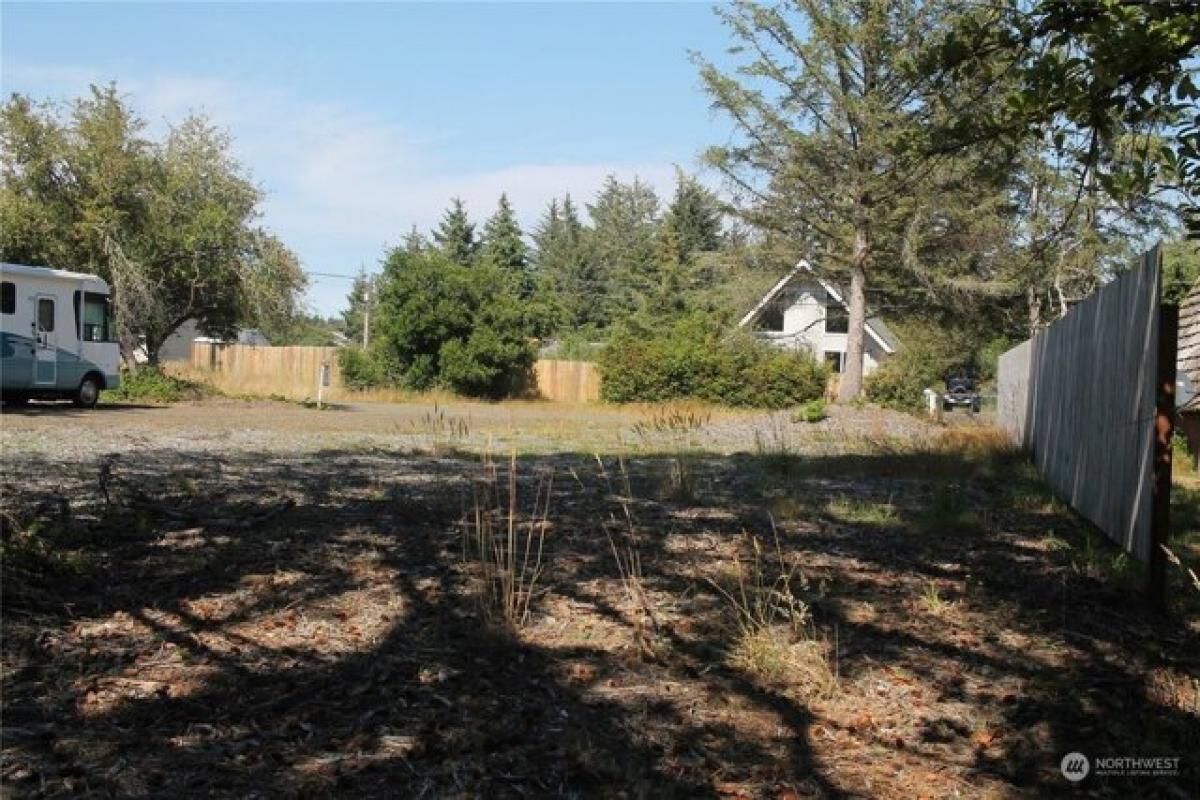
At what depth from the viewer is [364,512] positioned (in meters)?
6.47

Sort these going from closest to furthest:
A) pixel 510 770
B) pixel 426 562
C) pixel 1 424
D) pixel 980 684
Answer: pixel 510 770, pixel 980 684, pixel 426 562, pixel 1 424

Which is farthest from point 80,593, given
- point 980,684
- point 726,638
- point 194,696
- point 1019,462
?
point 1019,462

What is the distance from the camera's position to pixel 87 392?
20438 millimetres

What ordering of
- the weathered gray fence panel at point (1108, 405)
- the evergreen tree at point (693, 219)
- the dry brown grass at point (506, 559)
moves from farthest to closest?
the evergreen tree at point (693, 219), the weathered gray fence panel at point (1108, 405), the dry brown grass at point (506, 559)

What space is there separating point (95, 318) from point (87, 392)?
58.3 inches

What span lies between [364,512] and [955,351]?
3784 centimetres

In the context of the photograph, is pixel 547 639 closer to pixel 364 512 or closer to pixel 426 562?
pixel 426 562

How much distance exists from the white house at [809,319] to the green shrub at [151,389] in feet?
56.5

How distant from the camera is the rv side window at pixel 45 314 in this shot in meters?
19.5

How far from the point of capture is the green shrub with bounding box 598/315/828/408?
35875 mm

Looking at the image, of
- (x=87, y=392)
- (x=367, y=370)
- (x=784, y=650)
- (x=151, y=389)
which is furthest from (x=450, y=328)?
(x=784, y=650)

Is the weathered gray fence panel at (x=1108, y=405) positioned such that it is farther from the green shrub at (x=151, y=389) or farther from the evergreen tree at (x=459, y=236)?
the evergreen tree at (x=459, y=236)

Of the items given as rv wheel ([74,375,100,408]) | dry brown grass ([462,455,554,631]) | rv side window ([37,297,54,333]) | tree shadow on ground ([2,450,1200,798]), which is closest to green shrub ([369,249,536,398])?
rv wheel ([74,375,100,408])

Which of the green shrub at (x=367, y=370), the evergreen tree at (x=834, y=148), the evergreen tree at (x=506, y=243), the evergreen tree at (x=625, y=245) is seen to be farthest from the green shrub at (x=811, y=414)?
the evergreen tree at (x=506, y=243)
